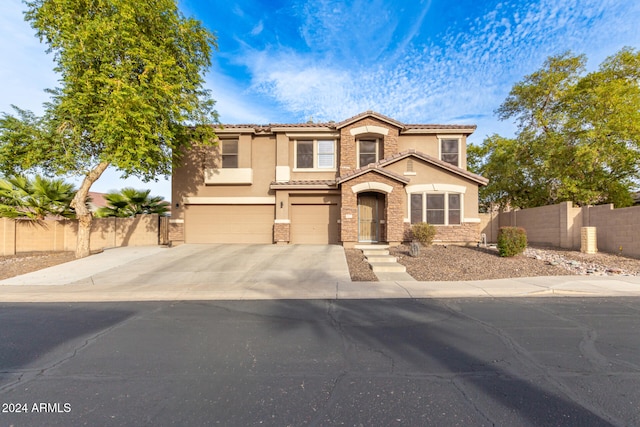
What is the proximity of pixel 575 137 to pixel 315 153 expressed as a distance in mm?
14218

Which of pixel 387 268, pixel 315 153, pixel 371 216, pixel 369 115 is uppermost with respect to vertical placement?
pixel 369 115

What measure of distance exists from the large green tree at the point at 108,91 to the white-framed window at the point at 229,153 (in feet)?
11.3

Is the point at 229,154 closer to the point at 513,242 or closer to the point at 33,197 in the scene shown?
the point at 33,197

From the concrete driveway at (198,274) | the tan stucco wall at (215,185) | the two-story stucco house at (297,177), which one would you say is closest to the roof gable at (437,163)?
the two-story stucco house at (297,177)

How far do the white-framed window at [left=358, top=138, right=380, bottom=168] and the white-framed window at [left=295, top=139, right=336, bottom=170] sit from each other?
1448mm

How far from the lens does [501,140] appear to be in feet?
64.6

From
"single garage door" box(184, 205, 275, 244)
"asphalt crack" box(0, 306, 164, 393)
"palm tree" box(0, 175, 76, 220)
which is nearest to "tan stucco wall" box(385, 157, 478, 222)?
"single garage door" box(184, 205, 275, 244)

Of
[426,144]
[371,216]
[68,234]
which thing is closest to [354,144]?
[371,216]

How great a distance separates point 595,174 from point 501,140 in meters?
5.59

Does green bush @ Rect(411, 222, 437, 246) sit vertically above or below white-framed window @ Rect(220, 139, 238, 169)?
below

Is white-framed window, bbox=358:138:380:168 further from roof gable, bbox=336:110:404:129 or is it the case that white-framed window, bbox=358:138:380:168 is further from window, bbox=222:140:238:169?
window, bbox=222:140:238:169

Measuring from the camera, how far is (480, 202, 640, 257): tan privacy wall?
1153 cm

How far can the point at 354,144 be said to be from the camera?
1546 centimetres

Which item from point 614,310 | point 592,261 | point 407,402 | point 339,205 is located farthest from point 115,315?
point 592,261
